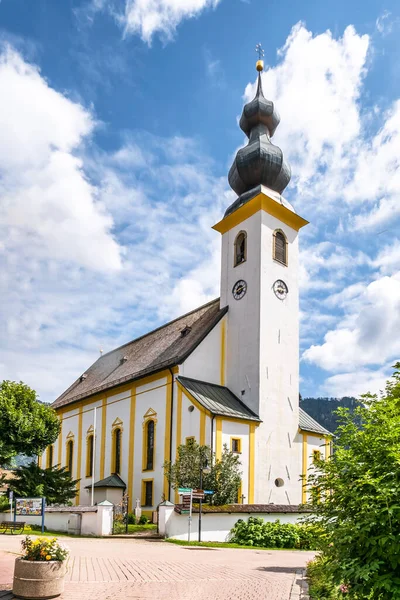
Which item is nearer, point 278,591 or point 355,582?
point 355,582

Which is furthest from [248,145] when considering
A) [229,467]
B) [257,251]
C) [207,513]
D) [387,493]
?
[387,493]

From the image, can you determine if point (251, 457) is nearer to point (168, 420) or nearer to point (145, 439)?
point (168, 420)

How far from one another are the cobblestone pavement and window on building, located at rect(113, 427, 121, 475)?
16.6m

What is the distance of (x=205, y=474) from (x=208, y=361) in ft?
26.3

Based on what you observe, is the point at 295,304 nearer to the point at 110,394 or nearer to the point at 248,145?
the point at 248,145

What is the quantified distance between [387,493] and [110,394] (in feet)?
108

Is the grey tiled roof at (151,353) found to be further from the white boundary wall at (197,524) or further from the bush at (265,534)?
the bush at (265,534)

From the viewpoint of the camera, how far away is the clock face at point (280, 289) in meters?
33.4

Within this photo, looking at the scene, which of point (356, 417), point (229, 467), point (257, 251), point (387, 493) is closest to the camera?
point (387, 493)

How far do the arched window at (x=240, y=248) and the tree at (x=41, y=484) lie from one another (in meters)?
15.6

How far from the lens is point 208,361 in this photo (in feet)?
106

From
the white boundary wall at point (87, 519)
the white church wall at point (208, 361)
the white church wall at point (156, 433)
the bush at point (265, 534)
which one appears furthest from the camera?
the white church wall at point (208, 361)

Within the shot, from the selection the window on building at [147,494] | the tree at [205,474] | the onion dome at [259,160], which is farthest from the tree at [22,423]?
the onion dome at [259,160]

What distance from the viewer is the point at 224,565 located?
49.2 ft
